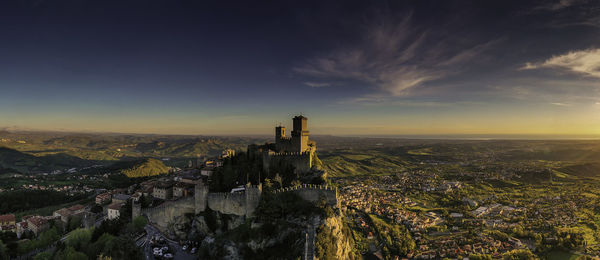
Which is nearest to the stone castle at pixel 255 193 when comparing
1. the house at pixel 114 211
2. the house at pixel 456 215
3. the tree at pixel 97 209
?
the house at pixel 114 211

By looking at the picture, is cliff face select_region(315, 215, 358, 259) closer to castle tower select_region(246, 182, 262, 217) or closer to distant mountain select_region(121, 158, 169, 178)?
castle tower select_region(246, 182, 262, 217)

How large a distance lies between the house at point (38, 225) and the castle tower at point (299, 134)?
152 feet

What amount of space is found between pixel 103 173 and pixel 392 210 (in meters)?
142

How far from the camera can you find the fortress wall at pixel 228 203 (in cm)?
2924

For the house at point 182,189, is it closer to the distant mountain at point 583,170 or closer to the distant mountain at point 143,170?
the distant mountain at point 143,170

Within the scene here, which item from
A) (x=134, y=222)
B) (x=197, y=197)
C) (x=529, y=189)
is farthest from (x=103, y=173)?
(x=529, y=189)

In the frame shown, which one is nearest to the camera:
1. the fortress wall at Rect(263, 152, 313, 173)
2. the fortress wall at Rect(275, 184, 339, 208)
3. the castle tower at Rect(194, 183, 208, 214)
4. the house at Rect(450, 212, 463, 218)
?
the fortress wall at Rect(275, 184, 339, 208)

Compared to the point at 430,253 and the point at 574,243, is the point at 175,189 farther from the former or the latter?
the point at 574,243

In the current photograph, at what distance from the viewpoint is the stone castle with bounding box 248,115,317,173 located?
3203 cm

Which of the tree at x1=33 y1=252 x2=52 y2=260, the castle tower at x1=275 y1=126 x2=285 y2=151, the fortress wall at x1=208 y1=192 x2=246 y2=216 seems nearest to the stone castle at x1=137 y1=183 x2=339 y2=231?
the fortress wall at x1=208 y1=192 x2=246 y2=216

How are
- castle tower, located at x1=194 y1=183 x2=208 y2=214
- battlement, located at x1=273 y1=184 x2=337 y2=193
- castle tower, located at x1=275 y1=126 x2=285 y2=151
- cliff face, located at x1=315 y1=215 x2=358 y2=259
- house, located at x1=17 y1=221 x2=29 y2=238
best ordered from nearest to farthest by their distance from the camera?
cliff face, located at x1=315 y1=215 x2=358 y2=259, battlement, located at x1=273 y1=184 x2=337 y2=193, castle tower, located at x1=194 y1=183 x2=208 y2=214, castle tower, located at x1=275 y1=126 x2=285 y2=151, house, located at x1=17 y1=221 x2=29 y2=238

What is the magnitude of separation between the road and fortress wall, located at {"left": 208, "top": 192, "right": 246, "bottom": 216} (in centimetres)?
592

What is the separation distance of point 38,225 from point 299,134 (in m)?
47.7

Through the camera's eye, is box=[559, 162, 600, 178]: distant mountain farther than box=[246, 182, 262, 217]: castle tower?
Yes
